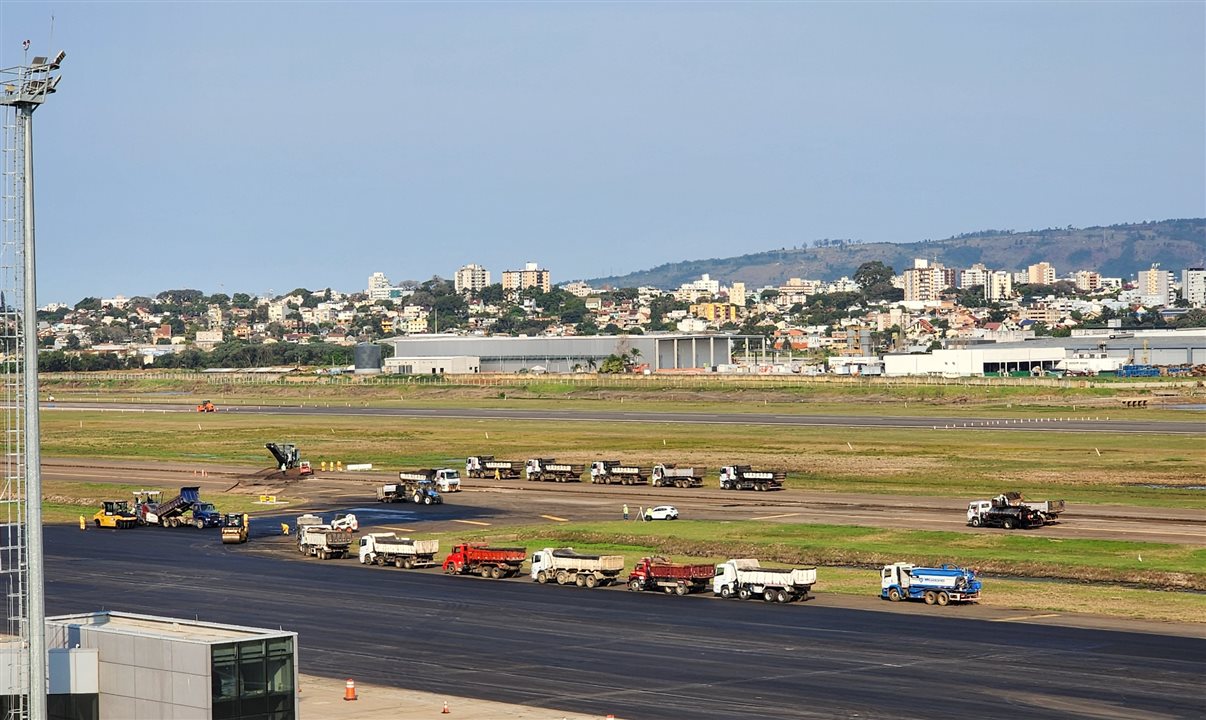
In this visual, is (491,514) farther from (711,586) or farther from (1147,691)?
(1147,691)

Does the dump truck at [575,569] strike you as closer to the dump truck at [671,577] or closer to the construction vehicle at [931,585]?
the dump truck at [671,577]

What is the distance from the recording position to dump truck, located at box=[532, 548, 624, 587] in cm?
7919

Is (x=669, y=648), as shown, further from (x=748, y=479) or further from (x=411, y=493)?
(x=411, y=493)

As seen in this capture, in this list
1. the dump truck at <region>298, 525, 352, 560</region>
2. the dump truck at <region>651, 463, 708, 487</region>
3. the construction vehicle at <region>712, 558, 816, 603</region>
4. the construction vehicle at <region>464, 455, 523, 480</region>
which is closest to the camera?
the construction vehicle at <region>712, 558, 816, 603</region>

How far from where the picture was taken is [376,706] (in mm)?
52094

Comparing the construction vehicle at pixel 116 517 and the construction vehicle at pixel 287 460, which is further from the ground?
the construction vehicle at pixel 287 460

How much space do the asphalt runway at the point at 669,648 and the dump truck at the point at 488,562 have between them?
0.89 meters

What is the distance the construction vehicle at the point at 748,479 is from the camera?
399 ft

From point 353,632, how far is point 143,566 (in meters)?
26.6

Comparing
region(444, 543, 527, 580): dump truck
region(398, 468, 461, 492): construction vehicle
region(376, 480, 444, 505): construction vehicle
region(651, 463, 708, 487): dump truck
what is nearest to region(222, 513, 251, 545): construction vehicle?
region(444, 543, 527, 580): dump truck

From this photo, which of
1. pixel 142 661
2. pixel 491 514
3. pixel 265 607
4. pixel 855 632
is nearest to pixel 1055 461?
pixel 491 514

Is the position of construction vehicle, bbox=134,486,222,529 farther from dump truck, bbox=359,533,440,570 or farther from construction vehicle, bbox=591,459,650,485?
construction vehicle, bbox=591,459,650,485

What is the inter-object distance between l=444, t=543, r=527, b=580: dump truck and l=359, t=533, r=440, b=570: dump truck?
13.2 feet

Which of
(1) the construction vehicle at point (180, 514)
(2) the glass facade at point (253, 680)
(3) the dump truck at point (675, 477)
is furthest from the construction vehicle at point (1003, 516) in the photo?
(2) the glass facade at point (253, 680)
